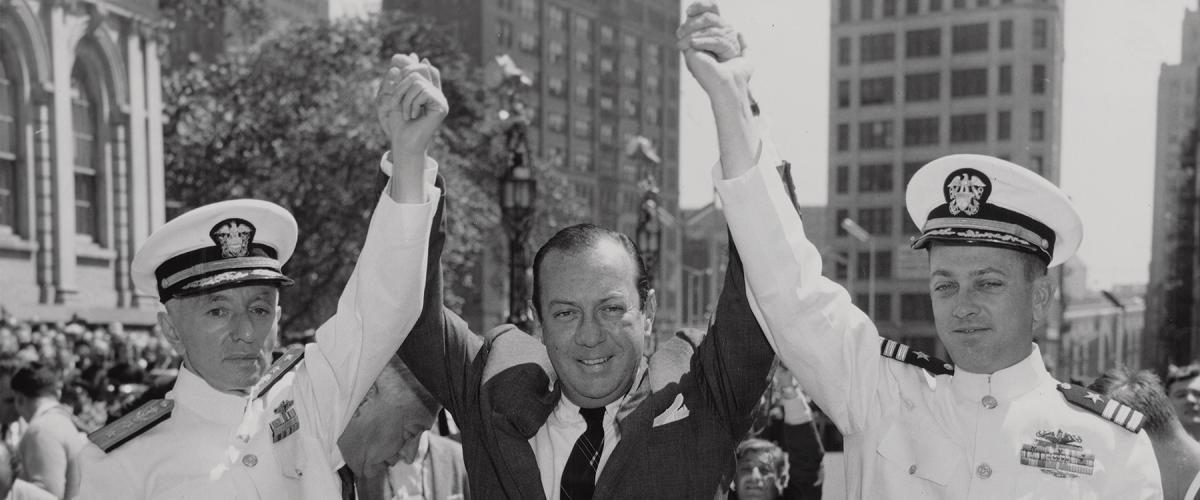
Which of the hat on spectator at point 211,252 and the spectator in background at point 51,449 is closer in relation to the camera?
the hat on spectator at point 211,252

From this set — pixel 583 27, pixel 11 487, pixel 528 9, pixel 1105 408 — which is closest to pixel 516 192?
pixel 11 487

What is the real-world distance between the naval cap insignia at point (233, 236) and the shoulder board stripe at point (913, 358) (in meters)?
1.78

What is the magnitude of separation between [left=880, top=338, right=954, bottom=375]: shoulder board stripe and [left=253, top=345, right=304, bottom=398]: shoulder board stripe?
5.31 ft

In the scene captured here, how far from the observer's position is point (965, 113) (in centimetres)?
6812

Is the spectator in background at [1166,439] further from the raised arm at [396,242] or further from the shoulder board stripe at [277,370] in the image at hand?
the shoulder board stripe at [277,370]

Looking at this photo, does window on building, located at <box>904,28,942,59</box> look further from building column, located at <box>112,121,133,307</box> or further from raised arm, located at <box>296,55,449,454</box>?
raised arm, located at <box>296,55,449,454</box>

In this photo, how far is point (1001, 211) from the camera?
3109mm

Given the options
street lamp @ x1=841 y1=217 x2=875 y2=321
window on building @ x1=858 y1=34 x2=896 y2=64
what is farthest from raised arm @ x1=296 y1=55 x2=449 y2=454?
window on building @ x1=858 y1=34 x2=896 y2=64

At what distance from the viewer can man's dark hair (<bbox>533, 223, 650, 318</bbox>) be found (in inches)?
122

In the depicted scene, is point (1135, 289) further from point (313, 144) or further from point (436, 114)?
point (436, 114)

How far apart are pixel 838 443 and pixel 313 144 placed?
1868 cm

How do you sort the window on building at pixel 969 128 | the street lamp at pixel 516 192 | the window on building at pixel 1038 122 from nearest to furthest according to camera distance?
the street lamp at pixel 516 192
the window on building at pixel 1038 122
the window on building at pixel 969 128

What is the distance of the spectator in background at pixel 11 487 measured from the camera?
5.41m

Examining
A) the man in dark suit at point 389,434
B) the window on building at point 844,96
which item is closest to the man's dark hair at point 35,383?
the man in dark suit at point 389,434
